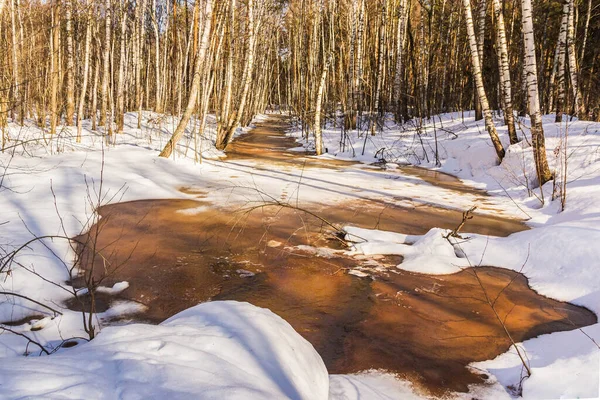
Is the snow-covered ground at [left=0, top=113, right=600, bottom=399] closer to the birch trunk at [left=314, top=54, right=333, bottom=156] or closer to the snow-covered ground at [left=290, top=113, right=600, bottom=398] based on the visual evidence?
the snow-covered ground at [left=290, top=113, right=600, bottom=398]

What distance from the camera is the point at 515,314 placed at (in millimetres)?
3648

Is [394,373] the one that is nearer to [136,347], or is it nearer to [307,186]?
[136,347]

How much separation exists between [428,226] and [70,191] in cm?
547

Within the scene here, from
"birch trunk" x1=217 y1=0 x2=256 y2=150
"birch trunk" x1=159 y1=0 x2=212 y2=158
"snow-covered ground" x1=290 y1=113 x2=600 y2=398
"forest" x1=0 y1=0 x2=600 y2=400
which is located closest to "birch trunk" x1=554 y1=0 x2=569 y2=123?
"forest" x1=0 y1=0 x2=600 y2=400

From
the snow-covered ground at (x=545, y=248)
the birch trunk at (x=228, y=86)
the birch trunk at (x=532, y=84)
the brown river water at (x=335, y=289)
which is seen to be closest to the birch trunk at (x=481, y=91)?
the snow-covered ground at (x=545, y=248)

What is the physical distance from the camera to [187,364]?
1.86m

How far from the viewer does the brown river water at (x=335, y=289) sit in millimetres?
3059

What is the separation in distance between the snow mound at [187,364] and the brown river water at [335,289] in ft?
2.11

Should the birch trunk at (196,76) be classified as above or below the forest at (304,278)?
above

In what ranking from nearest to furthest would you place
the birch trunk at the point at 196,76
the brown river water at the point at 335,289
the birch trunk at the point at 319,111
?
the brown river water at the point at 335,289, the birch trunk at the point at 196,76, the birch trunk at the point at 319,111

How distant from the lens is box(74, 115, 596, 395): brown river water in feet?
10.0

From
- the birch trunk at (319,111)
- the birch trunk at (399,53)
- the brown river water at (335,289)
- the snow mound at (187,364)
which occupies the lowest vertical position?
the brown river water at (335,289)

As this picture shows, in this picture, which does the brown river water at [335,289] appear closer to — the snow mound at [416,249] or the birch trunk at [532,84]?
the snow mound at [416,249]

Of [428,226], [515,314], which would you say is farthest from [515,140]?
[515,314]
